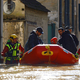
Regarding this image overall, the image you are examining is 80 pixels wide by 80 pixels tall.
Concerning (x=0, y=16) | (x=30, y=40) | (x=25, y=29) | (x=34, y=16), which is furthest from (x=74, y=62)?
(x=34, y=16)

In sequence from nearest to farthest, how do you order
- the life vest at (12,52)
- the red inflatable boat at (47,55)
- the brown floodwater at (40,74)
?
1. the brown floodwater at (40,74)
2. the life vest at (12,52)
3. the red inflatable boat at (47,55)

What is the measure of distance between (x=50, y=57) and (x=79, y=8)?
15601mm

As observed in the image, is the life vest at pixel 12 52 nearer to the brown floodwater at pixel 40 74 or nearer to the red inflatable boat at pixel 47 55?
the red inflatable boat at pixel 47 55

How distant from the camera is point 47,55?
8.82 m

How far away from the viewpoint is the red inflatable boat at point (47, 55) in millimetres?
8805

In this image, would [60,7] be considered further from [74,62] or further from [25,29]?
[74,62]

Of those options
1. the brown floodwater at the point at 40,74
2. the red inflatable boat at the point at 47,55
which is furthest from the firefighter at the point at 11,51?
the brown floodwater at the point at 40,74

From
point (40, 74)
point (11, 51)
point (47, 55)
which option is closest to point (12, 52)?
point (11, 51)

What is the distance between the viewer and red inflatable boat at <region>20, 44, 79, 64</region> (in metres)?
8.80

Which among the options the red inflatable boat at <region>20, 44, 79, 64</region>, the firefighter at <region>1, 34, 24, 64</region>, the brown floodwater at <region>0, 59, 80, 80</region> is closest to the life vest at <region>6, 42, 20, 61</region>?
the firefighter at <region>1, 34, 24, 64</region>

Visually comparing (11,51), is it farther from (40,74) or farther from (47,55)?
(40,74)

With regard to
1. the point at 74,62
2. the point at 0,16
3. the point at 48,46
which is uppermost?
the point at 0,16

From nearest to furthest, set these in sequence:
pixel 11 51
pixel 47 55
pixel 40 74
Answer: pixel 40 74
pixel 11 51
pixel 47 55

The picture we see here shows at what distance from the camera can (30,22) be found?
15984 mm
